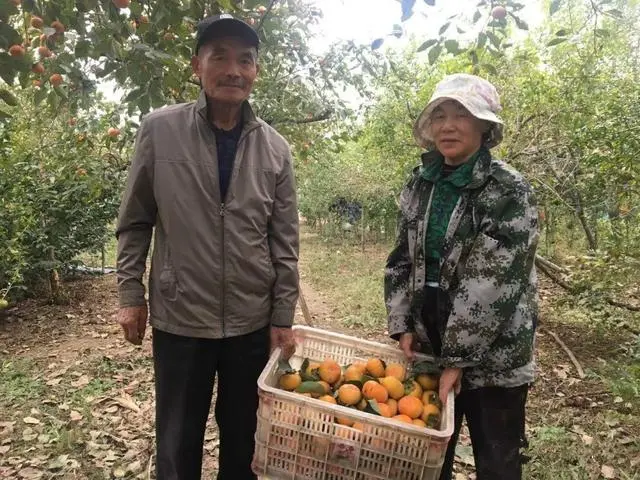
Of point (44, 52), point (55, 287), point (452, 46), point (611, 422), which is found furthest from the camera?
point (55, 287)

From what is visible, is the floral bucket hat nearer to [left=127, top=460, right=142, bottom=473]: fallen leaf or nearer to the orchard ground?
the orchard ground

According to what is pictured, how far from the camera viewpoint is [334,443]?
4.65 ft

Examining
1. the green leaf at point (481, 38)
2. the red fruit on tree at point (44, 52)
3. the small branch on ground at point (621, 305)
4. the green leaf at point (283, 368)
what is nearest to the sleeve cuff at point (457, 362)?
the green leaf at point (283, 368)

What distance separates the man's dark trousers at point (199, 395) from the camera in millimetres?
1835

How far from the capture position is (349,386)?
1598 millimetres

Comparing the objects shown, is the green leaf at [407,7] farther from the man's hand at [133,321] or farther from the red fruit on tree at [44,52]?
the red fruit on tree at [44,52]

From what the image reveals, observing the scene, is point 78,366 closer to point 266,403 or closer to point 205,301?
point 205,301

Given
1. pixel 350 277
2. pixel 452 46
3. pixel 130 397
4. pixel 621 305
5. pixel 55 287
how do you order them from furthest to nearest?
pixel 350 277
pixel 55 287
pixel 621 305
pixel 130 397
pixel 452 46

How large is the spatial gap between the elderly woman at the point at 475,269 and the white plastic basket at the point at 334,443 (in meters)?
0.23

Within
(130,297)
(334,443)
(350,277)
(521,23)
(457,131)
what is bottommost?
(350,277)

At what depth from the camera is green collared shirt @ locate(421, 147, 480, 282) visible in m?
1.69

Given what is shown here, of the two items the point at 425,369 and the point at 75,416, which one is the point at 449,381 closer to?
the point at 425,369

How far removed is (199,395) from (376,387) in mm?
737

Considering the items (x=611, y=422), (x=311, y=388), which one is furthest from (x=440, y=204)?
(x=611, y=422)
